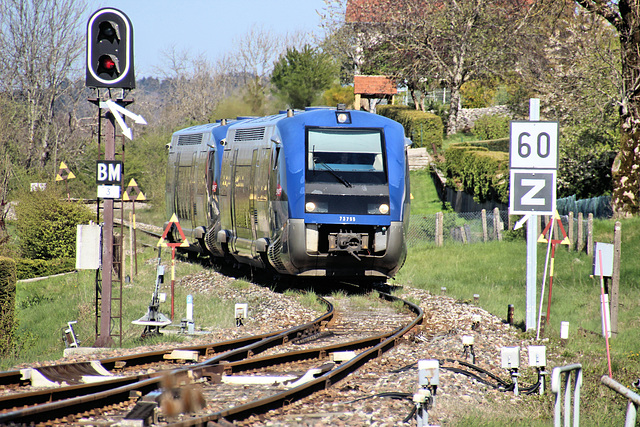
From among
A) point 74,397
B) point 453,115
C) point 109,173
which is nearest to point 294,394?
point 74,397

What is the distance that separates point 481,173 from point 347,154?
739 inches

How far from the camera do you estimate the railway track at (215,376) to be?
22.7 ft

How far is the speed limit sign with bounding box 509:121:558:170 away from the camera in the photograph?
43.0 ft

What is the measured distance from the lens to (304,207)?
1575 cm

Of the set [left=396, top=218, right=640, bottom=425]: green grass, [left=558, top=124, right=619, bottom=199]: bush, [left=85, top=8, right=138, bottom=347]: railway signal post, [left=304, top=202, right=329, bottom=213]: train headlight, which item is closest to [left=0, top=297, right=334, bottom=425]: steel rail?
[left=85, top=8, right=138, bottom=347]: railway signal post

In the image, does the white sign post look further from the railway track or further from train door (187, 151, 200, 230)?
train door (187, 151, 200, 230)

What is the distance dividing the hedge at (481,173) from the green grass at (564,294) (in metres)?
5.53

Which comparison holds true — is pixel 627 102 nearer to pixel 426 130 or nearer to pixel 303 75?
pixel 426 130

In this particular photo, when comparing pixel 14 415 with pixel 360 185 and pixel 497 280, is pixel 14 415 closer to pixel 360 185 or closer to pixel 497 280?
pixel 360 185

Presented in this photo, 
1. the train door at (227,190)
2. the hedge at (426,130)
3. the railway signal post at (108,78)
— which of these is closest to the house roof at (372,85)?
the hedge at (426,130)

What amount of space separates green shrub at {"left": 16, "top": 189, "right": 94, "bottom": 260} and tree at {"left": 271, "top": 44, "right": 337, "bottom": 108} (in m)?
22.9

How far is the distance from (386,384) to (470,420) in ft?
5.19

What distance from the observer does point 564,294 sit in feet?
Answer: 60.0

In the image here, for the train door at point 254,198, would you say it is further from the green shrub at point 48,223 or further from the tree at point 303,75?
the tree at point 303,75
